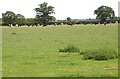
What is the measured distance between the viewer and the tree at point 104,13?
131 m

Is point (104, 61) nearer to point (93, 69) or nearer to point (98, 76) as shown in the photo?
point (93, 69)

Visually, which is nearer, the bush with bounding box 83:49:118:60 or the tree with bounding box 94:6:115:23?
the bush with bounding box 83:49:118:60

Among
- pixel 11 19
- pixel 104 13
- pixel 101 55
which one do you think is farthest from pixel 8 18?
pixel 101 55

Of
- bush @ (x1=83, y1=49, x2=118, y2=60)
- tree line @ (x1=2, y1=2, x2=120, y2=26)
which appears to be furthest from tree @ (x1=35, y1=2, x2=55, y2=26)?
bush @ (x1=83, y1=49, x2=118, y2=60)

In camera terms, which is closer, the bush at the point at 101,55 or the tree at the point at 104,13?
the bush at the point at 101,55

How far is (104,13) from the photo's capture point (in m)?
132

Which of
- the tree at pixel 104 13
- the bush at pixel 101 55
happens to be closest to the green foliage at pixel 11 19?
the tree at pixel 104 13

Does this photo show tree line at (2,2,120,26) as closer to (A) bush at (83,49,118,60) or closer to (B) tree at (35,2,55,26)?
(B) tree at (35,2,55,26)

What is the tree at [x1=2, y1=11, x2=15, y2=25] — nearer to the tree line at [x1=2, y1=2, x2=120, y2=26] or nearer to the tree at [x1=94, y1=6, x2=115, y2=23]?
the tree line at [x1=2, y1=2, x2=120, y2=26]

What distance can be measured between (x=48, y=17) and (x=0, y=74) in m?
113

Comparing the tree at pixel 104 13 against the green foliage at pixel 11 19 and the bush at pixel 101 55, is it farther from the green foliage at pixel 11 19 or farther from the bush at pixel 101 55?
the bush at pixel 101 55

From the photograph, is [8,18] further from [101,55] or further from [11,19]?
[101,55]

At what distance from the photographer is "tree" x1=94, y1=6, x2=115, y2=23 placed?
5172 inches

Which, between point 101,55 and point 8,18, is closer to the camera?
point 101,55
